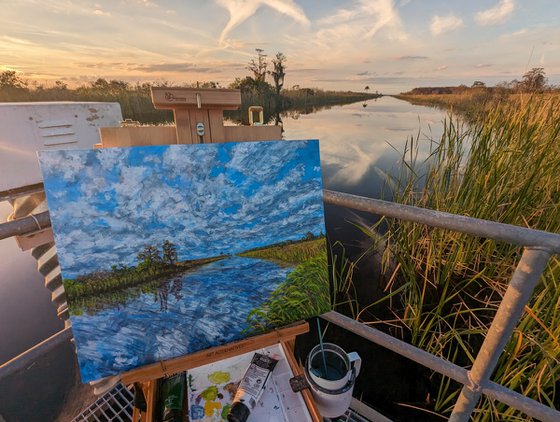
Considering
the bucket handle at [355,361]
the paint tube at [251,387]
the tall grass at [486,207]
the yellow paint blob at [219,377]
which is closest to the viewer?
Result: the paint tube at [251,387]

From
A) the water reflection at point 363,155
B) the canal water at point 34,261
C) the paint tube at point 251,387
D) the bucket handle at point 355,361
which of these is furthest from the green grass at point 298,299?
the water reflection at point 363,155

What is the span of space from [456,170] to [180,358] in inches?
91.0

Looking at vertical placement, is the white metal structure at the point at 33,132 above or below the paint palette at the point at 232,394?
above

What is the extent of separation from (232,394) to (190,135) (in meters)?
0.94

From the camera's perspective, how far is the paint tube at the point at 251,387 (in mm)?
811

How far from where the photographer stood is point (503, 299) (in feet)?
2.55

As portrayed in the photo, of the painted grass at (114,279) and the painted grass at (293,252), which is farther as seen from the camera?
the painted grass at (293,252)

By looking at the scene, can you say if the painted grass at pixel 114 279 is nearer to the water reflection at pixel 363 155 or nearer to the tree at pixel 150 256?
the tree at pixel 150 256

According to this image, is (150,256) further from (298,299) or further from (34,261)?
(34,261)

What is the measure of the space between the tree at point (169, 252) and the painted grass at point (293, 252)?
259 millimetres

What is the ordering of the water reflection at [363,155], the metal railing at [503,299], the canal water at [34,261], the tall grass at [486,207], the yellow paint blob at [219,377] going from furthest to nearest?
1. the water reflection at [363,155]
2. the canal water at [34,261]
3. the tall grass at [486,207]
4. the yellow paint blob at [219,377]
5. the metal railing at [503,299]

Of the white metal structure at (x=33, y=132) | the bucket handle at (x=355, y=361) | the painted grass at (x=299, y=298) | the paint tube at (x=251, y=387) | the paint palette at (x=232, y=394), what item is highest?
the white metal structure at (x=33, y=132)

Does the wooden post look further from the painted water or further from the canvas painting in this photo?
the painted water

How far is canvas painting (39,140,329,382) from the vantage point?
2.60ft
